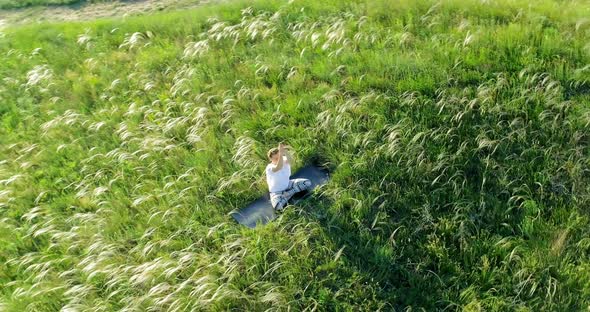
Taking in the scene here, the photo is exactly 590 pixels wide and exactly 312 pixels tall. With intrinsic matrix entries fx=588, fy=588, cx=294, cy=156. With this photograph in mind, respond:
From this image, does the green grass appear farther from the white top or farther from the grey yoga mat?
the white top

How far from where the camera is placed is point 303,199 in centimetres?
830

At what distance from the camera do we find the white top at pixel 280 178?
805 cm

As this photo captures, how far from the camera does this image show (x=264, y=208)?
329 inches

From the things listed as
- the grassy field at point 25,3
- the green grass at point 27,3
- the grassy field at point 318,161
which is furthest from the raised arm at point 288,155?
the grassy field at point 25,3

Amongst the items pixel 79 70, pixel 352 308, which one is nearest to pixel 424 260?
pixel 352 308

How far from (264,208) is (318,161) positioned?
1188 mm

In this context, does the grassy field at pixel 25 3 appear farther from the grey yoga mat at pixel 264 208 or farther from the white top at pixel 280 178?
the white top at pixel 280 178

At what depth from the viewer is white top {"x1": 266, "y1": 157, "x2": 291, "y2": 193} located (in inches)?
317

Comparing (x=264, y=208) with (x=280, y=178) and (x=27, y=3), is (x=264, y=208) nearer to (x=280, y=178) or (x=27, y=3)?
(x=280, y=178)

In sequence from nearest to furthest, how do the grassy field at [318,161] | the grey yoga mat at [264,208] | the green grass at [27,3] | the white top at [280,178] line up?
the grassy field at [318,161] < the white top at [280,178] < the grey yoga mat at [264,208] < the green grass at [27,3]

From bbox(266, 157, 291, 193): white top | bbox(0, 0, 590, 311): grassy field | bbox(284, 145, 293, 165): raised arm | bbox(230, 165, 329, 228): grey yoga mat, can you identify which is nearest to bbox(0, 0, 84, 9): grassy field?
bbox(0, 0, 590, 311): grassy field

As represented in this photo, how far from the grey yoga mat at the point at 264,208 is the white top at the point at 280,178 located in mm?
298

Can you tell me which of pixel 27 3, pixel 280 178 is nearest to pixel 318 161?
pixel 280 178

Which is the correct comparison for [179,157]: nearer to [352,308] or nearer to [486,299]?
[352,308]
